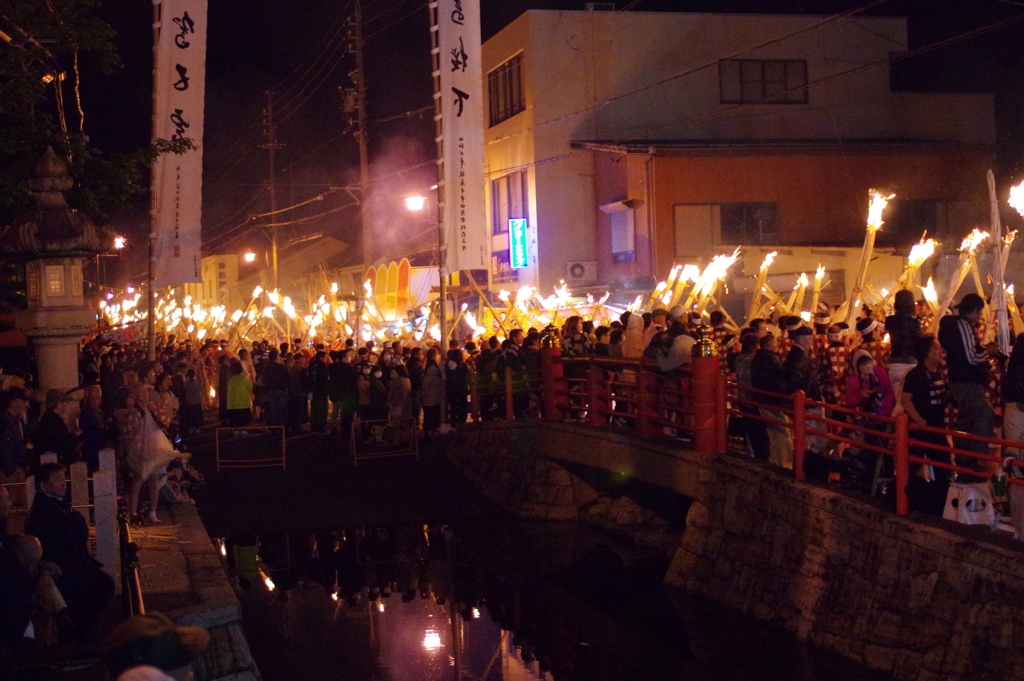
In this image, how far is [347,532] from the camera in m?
15.5

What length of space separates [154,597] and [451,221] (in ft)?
34.9

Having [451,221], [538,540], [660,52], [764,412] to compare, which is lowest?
[538,540]

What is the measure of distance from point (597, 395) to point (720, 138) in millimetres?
19309

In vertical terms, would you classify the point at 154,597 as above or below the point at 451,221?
below

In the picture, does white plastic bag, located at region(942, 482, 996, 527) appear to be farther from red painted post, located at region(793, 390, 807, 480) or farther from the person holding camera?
the person holding camera

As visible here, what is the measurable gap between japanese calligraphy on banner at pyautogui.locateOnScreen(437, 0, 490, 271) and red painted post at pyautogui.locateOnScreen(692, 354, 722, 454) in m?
6.93

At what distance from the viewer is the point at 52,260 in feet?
40.8

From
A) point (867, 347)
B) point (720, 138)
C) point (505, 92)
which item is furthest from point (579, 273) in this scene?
point (867, 347)

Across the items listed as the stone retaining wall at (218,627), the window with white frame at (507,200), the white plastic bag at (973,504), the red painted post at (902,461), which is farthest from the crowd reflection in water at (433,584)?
the window with white frame at (507,200)

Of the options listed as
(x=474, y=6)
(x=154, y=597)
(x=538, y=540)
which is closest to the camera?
(x=154, y=597)

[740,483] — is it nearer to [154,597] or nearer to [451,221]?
[154,597]

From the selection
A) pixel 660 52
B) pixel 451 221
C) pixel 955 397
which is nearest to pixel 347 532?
pixel 451 221

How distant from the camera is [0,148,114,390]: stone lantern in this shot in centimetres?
1216

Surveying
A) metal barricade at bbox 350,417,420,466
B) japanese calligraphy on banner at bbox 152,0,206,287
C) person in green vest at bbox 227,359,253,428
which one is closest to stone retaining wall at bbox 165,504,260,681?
japanese calligraphy on banner at bbox 152,0,206,287
